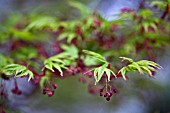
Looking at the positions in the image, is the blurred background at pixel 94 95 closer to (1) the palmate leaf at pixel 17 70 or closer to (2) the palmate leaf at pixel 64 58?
(2) the palmate leaf at pixel 64 58

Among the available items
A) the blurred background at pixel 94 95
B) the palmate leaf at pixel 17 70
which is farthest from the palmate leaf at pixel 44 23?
the palmate leaf at pixel 17 70

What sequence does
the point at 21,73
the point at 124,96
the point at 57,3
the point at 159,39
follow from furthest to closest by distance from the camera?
1. the point at 57,3
2. the point at 124,96
3. the point at 159,39
4. the point at 21,73

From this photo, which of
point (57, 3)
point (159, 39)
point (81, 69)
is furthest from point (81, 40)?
point (57, 3)

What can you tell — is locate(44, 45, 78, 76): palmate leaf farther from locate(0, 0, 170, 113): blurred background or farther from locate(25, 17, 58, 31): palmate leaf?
locate(0, 0, 170, 113): blurred background

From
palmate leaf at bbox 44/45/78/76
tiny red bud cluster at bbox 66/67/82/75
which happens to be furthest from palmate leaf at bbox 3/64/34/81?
tiny red bud cluster at bbox 66/67/82/75

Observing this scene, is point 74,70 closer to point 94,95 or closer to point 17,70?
point 17,70

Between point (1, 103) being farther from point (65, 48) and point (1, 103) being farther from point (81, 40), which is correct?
point (81, 40)

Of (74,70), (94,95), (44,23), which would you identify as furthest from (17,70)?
(94,95)
